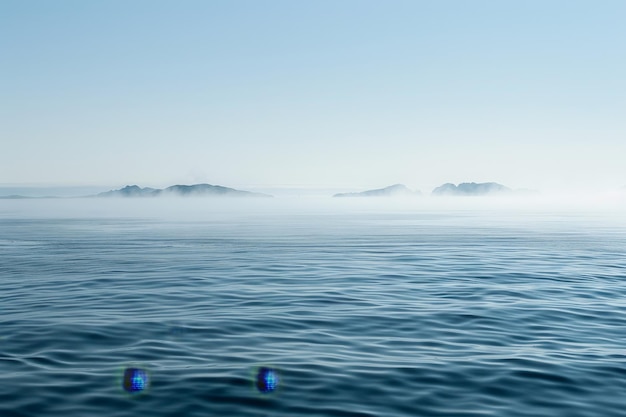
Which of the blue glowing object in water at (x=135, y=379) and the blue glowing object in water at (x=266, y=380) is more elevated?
the blue glowing object in water at (x=135, y=379)

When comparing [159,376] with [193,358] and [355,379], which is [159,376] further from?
[355,379]

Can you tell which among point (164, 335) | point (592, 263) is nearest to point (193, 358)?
point (164, 335)

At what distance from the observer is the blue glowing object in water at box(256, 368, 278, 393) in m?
11.3

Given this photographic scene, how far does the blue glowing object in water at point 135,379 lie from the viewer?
442 inches

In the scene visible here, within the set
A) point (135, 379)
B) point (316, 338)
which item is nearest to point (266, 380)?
point (135, 379)

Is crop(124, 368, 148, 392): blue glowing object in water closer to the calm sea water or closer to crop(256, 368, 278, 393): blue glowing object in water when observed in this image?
the calm sea water

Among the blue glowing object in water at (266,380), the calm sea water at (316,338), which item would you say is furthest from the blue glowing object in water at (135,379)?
the blue glowing object in water at (266,380)

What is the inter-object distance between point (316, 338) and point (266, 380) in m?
3.61

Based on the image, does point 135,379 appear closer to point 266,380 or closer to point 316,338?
point 266,380

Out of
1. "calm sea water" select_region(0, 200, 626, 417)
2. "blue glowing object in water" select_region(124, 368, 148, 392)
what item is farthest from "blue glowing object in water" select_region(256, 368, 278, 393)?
"blue glowing object in water" select_region(124, 368, 148, 392)

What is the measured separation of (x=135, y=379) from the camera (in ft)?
38.4

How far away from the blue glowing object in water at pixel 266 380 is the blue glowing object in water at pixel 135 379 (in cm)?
204

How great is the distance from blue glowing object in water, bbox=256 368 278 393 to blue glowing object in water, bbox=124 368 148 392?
6.70 ft

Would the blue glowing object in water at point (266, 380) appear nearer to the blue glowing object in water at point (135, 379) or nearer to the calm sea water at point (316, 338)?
the calm sea water at point (316, 338)
